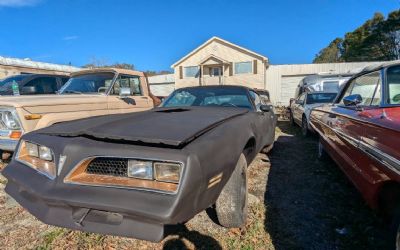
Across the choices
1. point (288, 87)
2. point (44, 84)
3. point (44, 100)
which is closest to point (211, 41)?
point (288, 87)

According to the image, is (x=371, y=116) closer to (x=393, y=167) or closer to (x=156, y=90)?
(x=393, y=167)

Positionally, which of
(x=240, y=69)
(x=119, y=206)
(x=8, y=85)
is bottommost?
A: (x=119, y=206)

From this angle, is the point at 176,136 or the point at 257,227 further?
the point at 257,227

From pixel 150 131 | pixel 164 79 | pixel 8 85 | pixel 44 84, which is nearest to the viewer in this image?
pixel 150 131

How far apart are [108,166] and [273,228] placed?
1817 millimetres

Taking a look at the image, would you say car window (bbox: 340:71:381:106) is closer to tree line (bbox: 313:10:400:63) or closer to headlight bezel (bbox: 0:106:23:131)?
headlight bezel (bbox: 0:106:23:131)

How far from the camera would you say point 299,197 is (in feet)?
11.7

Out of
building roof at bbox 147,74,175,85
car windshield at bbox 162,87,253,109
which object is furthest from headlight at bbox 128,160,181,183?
building roof at bbox 147,74,175,85

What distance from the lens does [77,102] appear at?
5.02 m

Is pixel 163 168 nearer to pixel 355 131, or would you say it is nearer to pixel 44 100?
pixel 355 131

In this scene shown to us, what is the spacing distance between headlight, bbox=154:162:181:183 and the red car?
1.49 metres

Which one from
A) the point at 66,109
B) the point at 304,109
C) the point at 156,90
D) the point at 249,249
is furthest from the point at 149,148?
the point at 156,90

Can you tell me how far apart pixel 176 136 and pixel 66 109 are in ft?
11.5

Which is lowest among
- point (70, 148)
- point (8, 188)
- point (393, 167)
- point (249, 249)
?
point (249, 249)
